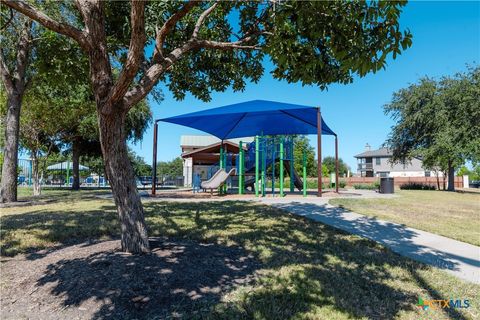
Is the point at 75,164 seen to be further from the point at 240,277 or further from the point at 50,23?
the point at 240,277

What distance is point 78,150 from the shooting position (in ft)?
72.7

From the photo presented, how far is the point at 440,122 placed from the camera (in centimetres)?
2217

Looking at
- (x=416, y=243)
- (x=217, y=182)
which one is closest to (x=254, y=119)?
(x=217, y=182)

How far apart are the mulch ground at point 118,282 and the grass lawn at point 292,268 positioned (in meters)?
0.05

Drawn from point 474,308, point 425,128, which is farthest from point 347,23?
point 425,128

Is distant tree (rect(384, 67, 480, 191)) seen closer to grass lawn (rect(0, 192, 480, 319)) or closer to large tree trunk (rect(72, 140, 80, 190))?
grass lawn (rect(0, 192, 480, 319))

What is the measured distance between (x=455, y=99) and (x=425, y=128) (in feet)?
9.20

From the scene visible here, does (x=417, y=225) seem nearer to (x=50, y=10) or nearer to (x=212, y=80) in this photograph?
(x=212, y=80)

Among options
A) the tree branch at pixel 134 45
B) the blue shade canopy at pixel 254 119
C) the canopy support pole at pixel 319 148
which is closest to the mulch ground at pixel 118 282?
the tree branch at pixel 134 45

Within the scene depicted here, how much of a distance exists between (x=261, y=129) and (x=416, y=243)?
40.0ft

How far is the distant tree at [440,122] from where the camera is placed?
2052 centimetres

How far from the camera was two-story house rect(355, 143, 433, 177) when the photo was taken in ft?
203

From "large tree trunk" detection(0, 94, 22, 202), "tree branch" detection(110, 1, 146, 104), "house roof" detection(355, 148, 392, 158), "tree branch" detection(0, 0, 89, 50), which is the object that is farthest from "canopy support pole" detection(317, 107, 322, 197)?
"house roof" detection(355, 148, 392, 158)

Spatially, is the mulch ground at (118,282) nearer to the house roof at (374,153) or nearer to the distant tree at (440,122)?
the distant tree at (440,122)
